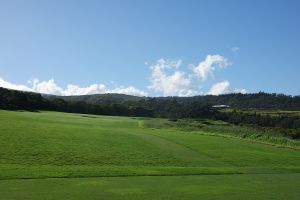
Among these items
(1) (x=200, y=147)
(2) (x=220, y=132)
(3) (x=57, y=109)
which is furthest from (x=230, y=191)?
(3) (x=57, y=109)

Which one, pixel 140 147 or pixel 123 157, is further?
pixel 140 147

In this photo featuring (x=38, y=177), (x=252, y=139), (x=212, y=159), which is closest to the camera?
(x=38, y=177)

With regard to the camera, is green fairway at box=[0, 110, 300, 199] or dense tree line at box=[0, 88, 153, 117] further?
dense tree line at box=[0, 88, 153, 117]

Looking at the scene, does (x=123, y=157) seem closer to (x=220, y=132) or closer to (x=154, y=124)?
(x=220, y=132)

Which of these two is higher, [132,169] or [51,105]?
[51,105]

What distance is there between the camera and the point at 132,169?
28.3 metres

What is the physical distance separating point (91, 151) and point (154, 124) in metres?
53.9

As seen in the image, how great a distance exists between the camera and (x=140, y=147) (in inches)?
1751

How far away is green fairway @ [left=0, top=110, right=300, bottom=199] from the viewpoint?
1886cm

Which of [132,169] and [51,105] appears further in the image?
[51,105]

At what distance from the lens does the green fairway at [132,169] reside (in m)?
18.9

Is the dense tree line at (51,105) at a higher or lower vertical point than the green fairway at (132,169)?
higher

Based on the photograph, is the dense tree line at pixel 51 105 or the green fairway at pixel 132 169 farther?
the dense tree line at pixel 51 105

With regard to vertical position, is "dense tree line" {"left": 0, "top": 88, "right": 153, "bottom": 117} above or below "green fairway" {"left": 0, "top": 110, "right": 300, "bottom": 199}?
above
